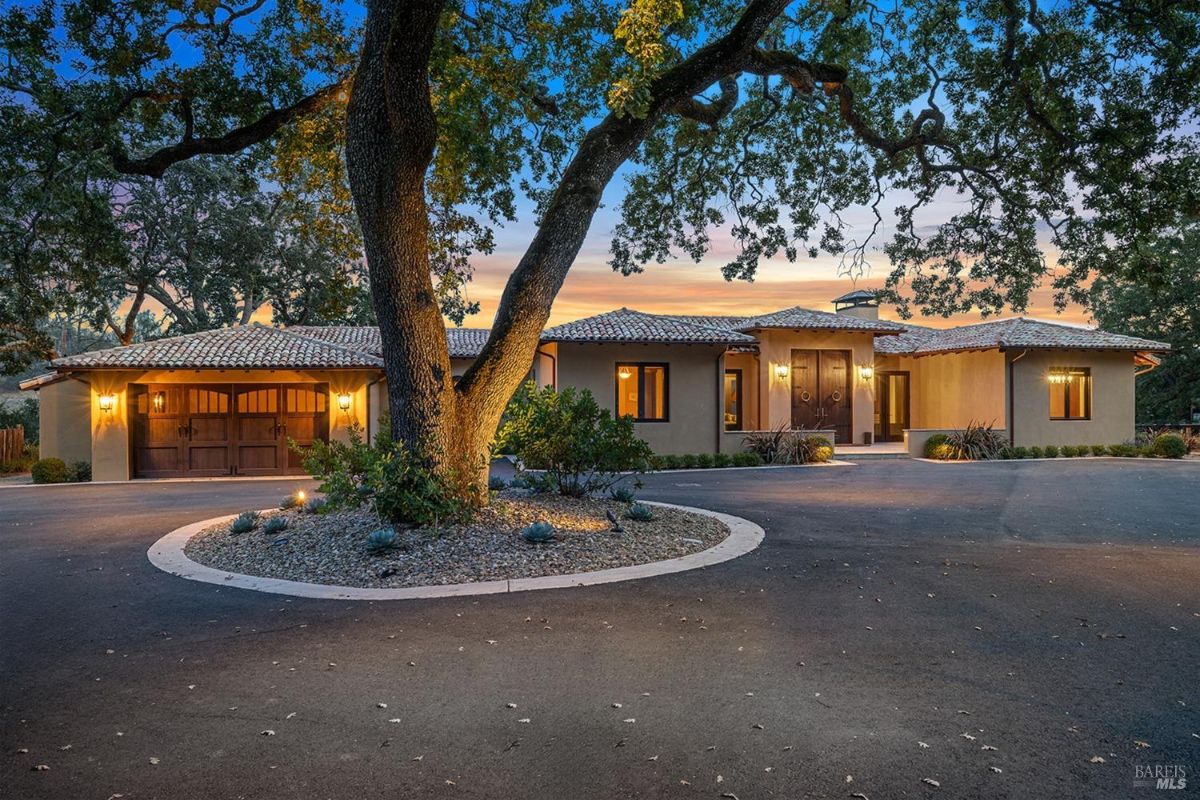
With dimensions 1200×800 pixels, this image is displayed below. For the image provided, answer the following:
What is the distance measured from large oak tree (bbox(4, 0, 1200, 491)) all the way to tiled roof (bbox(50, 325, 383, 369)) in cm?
718

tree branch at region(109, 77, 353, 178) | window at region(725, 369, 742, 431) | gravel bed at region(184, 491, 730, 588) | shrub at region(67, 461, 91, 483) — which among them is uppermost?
tree branch at region(109, 77, 353, 178)

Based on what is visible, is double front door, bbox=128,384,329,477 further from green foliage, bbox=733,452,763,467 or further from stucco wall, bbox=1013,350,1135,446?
stucco wall, bbox=1013,350,1135,446

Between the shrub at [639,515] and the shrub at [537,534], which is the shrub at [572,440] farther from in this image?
the shrub at [537,534]

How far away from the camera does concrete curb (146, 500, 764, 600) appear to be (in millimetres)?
5305

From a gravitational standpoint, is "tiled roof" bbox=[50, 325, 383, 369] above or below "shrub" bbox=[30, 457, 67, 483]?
above

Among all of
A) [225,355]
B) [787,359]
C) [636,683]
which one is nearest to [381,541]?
[636,683]

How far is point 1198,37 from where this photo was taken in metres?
7.39

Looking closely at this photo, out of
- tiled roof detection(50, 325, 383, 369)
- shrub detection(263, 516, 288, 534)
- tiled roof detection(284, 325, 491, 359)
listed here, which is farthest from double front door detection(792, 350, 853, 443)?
shrub detection(263, 516, 288, 534)

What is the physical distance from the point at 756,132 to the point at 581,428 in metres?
6.84

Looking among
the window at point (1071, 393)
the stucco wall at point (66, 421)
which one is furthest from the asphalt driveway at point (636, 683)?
the window at point (1071, 393)

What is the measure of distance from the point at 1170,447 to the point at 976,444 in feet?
18.0

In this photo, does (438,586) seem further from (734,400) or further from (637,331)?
(734,400)

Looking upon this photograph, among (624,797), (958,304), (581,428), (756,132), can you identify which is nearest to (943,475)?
(958,304)

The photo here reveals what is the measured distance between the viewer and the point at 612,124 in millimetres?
7762
